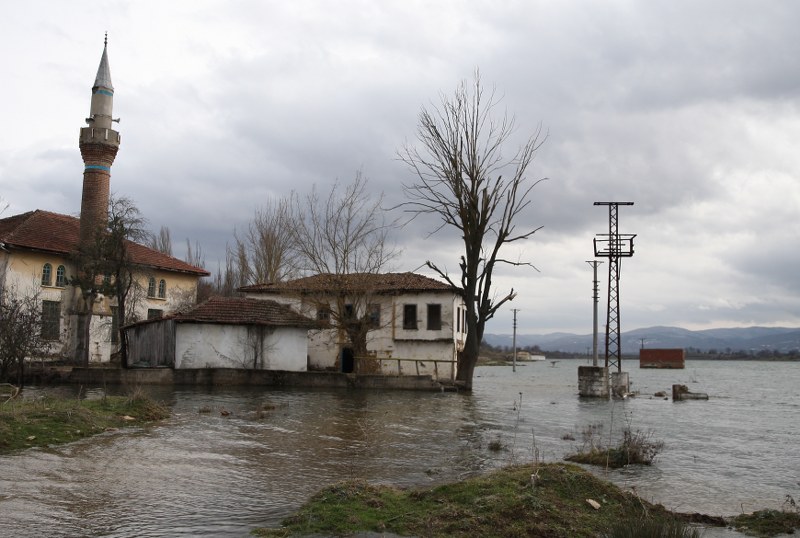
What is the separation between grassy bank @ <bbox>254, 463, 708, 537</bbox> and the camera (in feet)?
20.8

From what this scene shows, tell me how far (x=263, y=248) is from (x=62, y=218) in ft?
48.4

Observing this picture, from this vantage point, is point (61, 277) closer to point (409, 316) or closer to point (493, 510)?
point (409, 316)

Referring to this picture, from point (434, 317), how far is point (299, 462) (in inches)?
1036

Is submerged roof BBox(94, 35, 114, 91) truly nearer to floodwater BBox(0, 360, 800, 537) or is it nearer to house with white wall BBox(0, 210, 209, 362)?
house with white wall BBox(0, 210, 209, 362)

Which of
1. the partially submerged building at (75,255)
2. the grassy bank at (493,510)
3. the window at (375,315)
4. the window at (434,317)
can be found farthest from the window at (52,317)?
the grassy bank at (493,510)

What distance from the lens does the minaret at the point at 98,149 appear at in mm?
38812

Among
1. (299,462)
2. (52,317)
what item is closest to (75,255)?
(52,317)

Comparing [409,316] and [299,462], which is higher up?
[409,316]

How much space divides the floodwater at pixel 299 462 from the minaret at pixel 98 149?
20988 millimetres

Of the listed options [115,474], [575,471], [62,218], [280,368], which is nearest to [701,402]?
[280,368]

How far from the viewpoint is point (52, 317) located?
36219 millimetres

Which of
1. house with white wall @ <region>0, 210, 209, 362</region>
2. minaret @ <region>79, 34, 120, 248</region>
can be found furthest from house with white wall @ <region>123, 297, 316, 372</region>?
minaret @ <region>79, 34, 120, 248</region>

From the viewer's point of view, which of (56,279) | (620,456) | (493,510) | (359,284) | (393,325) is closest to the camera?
(493,510)

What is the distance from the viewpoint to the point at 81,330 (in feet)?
119
